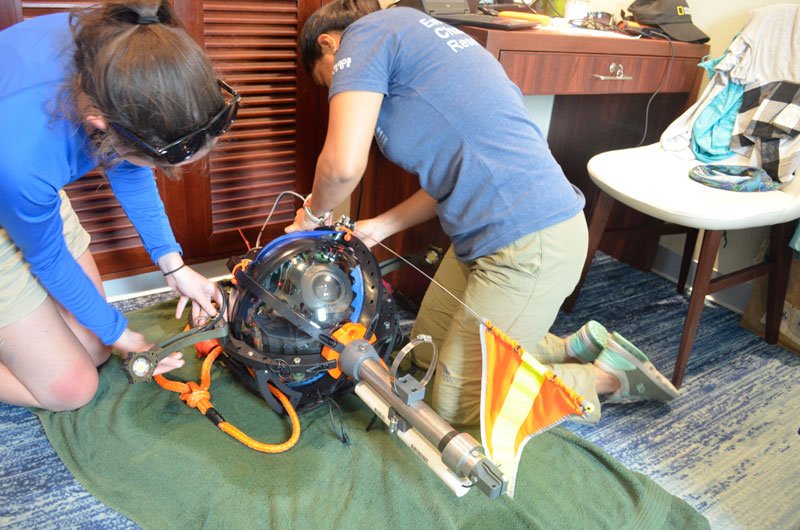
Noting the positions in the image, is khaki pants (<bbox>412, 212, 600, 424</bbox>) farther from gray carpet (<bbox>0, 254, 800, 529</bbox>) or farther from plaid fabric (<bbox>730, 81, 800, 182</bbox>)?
plaid fabric (<bbox>730, 81, 800, 182</bbox>)

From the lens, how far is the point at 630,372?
1.45 m

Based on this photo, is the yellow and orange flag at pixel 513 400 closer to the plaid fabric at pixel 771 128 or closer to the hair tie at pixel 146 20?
the hair tie at pixel 146 20

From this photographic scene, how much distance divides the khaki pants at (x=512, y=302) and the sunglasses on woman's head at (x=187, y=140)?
1.87 feet

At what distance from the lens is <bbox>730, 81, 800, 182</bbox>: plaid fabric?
156 cm

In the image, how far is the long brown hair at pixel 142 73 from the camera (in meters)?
0.83

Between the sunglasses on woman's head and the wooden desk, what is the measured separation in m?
0.67

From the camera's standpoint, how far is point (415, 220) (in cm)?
148

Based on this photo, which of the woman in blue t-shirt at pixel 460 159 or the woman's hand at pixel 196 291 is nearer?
the woman in blue t-shirt at pixel 460 159

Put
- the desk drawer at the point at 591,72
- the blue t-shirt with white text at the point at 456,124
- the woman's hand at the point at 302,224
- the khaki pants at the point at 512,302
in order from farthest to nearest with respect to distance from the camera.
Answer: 1. the desk drawer at the point at 591,72
2. the woman's hand at the point at 302,224
3. the khaki pants at the point at 512,302
4. the blue t-shirt with white text at the point at 456,124

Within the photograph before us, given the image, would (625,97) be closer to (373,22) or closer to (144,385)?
(373,22)

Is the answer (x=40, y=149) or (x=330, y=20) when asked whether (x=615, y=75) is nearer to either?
(x=330, y=20)

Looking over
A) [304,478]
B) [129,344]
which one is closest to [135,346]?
[129,344]

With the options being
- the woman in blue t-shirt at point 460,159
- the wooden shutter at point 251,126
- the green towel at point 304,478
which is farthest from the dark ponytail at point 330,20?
the green towel at point 304,478

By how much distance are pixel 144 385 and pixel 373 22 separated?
0.96m
